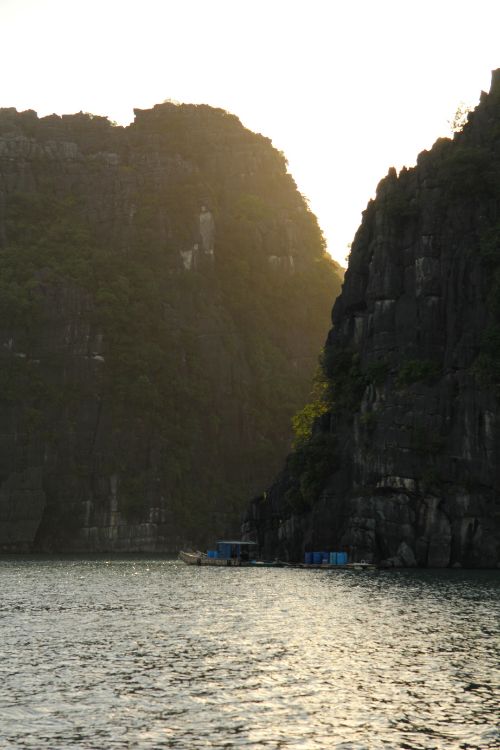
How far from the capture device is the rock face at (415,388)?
10894cm

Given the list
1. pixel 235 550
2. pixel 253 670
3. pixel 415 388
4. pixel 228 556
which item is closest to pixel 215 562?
pixel 228 556

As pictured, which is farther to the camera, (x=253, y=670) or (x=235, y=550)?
(x=235, y=550)

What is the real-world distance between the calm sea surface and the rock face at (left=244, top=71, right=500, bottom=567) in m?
29.4

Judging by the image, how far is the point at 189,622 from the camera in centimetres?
6122

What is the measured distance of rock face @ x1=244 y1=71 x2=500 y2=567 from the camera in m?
109

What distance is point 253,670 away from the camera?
4397 cm

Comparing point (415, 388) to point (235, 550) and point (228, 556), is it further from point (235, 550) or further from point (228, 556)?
point (228, 556)

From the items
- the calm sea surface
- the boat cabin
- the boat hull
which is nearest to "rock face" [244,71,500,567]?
the boat cabin

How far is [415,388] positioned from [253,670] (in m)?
73.8

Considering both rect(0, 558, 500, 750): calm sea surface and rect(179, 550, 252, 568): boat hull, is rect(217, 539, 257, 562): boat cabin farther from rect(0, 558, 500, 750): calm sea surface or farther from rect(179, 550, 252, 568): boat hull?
rect(0, 558, 500, 750): calm sea surface

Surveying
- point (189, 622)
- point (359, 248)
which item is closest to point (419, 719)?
point (189, 622)

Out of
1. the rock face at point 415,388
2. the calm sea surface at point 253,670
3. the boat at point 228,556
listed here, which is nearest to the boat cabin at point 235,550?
the boat at point 228,556

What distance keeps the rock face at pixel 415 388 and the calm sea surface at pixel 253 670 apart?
29.4m

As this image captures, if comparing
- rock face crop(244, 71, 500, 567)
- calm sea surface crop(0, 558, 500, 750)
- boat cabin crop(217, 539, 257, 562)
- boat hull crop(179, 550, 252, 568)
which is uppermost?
rock face crop(244, 71, 500, 567)
